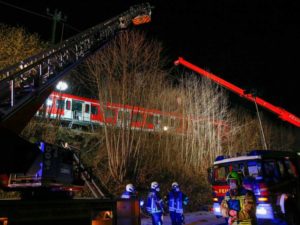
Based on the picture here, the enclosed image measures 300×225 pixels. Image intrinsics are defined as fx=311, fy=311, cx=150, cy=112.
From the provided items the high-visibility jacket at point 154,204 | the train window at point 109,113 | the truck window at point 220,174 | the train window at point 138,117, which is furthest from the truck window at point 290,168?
the train window at point 109,113

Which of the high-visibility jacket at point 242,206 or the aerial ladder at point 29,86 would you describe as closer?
the aerial ladder at point 29,86

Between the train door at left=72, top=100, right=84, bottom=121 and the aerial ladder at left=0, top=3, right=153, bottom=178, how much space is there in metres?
9.95

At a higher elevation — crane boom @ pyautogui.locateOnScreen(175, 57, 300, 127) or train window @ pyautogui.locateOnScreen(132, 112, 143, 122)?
crane boom @ pyautogui.locateOnScreen(175, 57, 300, 127)

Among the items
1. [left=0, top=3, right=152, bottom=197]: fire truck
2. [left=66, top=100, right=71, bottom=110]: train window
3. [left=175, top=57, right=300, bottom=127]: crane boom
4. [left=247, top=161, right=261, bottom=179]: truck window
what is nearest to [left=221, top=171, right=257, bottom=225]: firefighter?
[left=0, top=3, right=152, bottom=197]: fire truck

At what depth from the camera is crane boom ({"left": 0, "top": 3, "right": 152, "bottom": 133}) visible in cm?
466

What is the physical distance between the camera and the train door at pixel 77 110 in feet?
59.1

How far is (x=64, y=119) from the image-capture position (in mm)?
17734

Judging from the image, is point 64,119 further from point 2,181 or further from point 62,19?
point 2,181

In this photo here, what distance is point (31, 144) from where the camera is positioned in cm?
376

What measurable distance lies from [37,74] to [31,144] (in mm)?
2123

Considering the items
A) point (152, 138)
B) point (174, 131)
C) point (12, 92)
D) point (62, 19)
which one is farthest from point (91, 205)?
point (62, 19)

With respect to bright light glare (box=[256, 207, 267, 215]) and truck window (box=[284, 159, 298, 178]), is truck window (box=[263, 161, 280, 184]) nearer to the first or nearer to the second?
truck window (box=[284, 159, 298, 178])

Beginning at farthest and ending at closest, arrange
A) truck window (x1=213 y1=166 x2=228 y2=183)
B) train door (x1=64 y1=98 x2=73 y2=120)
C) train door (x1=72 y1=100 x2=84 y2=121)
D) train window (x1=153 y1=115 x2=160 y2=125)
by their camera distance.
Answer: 1. train door (x1=72 y1=100 x2=84 y2=121)
2. train door (x1=64 y1=98 x2=73 y2=120)
3. train window (x1=153 y1=115 x2=160 y2=125)
4. truck window (x1=213 y1=166 x2=228 y2=183)

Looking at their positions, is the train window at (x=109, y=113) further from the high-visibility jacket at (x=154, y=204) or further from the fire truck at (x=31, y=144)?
the high-visibility jacket at (x=154, y=204)
